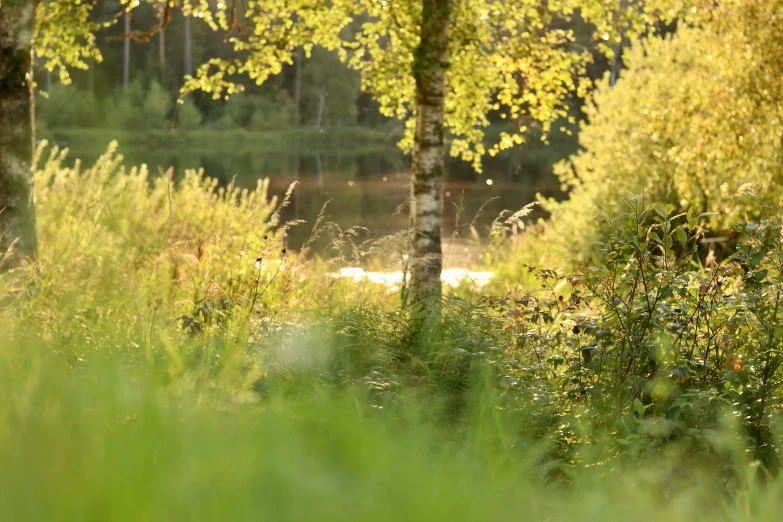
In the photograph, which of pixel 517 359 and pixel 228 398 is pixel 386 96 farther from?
pixel 228 398

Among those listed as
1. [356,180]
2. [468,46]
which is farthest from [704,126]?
[356,180]

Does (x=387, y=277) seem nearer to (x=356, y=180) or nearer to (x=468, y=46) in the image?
(x=468, y=46)

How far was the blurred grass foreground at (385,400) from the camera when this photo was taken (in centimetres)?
200

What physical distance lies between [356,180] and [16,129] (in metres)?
33.6

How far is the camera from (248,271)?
688 centimetres

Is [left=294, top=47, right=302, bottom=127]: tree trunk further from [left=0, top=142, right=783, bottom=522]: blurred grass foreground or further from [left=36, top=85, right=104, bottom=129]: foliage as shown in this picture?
[left=0, top=142, right=783, bottom=522]: blurred grass foreground

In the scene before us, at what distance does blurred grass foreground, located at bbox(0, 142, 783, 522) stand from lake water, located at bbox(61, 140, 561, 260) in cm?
1625

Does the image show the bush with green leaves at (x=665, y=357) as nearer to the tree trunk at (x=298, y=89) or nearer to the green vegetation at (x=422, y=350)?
the green vegetation at (x=422, y=350)

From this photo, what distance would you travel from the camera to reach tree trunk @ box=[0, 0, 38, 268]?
248 inches

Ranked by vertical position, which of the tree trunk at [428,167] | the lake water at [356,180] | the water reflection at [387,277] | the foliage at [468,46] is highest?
the foliage at [468,46]

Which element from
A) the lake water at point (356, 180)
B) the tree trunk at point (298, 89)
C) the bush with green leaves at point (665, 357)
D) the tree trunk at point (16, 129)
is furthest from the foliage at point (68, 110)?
the bush with green leaves at point (665, 357)

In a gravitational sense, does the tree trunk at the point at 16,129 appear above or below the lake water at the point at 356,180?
above

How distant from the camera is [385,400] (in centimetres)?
420

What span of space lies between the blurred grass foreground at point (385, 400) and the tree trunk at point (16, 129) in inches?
21.6
